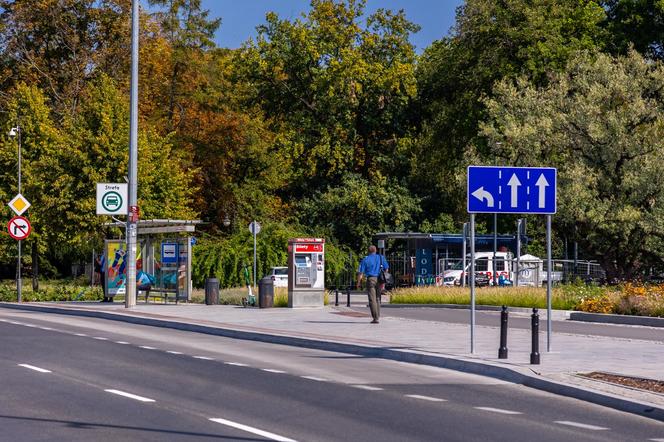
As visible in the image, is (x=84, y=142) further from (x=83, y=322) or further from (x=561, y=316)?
(x=561, y=316)

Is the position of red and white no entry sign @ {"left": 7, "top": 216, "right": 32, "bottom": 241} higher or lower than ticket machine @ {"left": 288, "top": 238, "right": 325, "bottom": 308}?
higher

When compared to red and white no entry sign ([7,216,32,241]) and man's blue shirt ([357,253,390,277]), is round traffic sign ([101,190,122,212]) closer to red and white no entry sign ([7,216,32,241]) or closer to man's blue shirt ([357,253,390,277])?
red and white no entry sign ([7,216,32,241])

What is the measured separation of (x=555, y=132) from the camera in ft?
150

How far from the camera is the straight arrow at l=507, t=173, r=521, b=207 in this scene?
18891 mm

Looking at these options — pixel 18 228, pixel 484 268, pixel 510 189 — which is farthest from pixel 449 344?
pixel 484 268

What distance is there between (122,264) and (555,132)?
17310mm

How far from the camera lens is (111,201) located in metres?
38.0

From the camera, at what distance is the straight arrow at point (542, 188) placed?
61.9ft

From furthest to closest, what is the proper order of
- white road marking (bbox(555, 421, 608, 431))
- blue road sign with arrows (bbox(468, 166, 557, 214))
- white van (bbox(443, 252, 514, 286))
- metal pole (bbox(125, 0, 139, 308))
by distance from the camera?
white van (bbox(443, 252, 514, 286)), metal pole (bbox(125, 0, 139, 308)), blue road sign with arrows (bbox(468, 166, 557, 214)), white road marking (bbox(555, 421, 608, 431))

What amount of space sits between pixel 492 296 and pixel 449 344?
16217mm

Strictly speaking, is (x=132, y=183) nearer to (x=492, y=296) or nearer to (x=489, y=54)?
(x=492, y=296)

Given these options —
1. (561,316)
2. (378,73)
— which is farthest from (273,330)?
(378,73)

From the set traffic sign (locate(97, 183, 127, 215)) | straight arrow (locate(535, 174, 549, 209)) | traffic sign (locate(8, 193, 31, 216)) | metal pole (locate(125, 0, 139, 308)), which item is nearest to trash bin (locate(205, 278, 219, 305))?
traffic sign (locate(97, 183, 127, 215))

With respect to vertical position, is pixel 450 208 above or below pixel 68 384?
above
